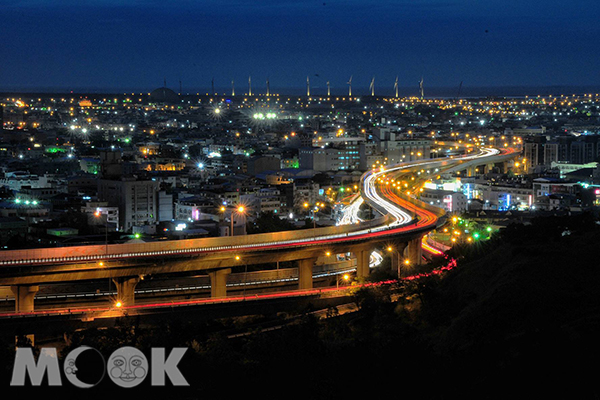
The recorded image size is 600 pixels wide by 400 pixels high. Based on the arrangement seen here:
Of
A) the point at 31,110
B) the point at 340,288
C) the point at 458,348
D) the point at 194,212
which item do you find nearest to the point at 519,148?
the point at 194,212

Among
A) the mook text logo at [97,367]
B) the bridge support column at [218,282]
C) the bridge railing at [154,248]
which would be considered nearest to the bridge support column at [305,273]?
the bridge railing at [154,248]

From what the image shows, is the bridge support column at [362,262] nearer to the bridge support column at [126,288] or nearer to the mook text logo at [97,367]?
the bridge support column at [126,288]

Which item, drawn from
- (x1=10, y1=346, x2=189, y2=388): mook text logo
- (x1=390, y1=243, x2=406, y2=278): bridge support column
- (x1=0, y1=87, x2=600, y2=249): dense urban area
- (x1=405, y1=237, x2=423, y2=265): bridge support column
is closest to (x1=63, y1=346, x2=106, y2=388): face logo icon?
(x1=10, y1=346, x2=189, y2=388): mook text logo

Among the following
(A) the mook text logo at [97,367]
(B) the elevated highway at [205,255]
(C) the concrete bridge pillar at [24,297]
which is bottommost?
(A) the mook text logo at [97,367]

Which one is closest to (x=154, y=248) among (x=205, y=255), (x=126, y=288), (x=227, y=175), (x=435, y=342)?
(x=205, y=255)

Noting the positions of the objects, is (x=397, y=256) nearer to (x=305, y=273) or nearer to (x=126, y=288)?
(x=305, y=273)

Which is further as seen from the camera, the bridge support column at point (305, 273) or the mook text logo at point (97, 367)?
the bridge support column at point (305, 273)
